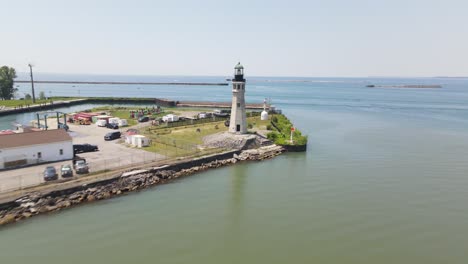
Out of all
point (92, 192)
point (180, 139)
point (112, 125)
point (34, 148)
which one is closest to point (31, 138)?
point (34, 148)

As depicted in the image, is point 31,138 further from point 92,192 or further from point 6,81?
point 6,81

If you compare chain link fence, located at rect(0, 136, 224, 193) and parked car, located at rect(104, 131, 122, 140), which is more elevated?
parked car, located at rect(104, 131, 122, 140)

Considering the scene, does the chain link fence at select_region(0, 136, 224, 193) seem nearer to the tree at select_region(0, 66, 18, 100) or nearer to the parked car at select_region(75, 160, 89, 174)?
the parked car at select_region(75, 160, 89, 174)

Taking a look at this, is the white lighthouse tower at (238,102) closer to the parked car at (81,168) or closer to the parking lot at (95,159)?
the parking lot at (95,159)

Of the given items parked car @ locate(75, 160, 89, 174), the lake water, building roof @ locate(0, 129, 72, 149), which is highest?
building roof @ locate(0, 129, 72, 149)

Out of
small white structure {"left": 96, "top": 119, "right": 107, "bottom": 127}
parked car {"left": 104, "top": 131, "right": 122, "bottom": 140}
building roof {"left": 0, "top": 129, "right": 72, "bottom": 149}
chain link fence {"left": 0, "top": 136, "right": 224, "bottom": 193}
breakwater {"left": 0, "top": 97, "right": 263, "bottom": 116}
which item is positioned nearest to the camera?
chain link fence {"left": 0, "top": 136, "right": 224, "bottom": 193}

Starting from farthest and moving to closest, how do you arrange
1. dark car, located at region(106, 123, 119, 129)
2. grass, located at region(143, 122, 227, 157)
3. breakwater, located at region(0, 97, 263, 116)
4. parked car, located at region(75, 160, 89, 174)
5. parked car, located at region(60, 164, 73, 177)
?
breakwater, located at region(0, 97, 263, 116) < dark car, located at region(106, 123, 119, 129) < grass, located at region(143, 122, 227, 157) < parked car, located at region(75, 160, 89, 174) < parked car, located at region(60, 164, 73, 177)

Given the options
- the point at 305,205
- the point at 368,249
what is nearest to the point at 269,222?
the point at 305,205

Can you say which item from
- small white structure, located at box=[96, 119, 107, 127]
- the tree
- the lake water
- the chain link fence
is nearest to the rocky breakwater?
the lake water
